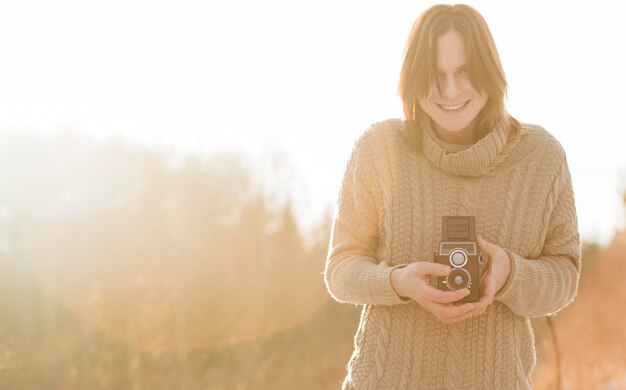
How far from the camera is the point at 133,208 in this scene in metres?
11.8

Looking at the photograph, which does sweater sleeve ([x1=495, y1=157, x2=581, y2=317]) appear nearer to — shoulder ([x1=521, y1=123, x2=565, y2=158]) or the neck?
shoulder ([x1=521, y1=123, x2=565, y2=158])

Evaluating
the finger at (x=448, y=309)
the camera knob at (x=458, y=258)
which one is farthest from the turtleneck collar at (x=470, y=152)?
the finger at (x=448, y=309)

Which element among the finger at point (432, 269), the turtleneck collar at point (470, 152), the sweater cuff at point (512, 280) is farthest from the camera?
the turtleneck collar at point (470, 152)

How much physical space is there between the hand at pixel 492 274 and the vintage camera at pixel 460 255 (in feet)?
0.05

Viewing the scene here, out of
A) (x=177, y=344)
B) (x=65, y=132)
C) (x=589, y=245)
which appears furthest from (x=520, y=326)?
(x=589, y=245)

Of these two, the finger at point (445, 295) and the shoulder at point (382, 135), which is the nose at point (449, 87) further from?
the finger at point (445, 295)

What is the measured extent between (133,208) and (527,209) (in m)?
10.1

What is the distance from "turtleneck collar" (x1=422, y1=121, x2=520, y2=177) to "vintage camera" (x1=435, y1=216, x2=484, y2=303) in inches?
7.2

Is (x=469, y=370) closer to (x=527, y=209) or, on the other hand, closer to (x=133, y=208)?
(x=527, y=209)

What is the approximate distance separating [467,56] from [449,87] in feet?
0.26

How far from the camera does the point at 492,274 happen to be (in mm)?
1926

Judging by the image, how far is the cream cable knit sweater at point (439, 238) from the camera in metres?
2.04

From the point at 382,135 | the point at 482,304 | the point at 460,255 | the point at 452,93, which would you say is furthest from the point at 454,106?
the point at 482,304

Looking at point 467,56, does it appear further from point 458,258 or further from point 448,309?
point 448,309
